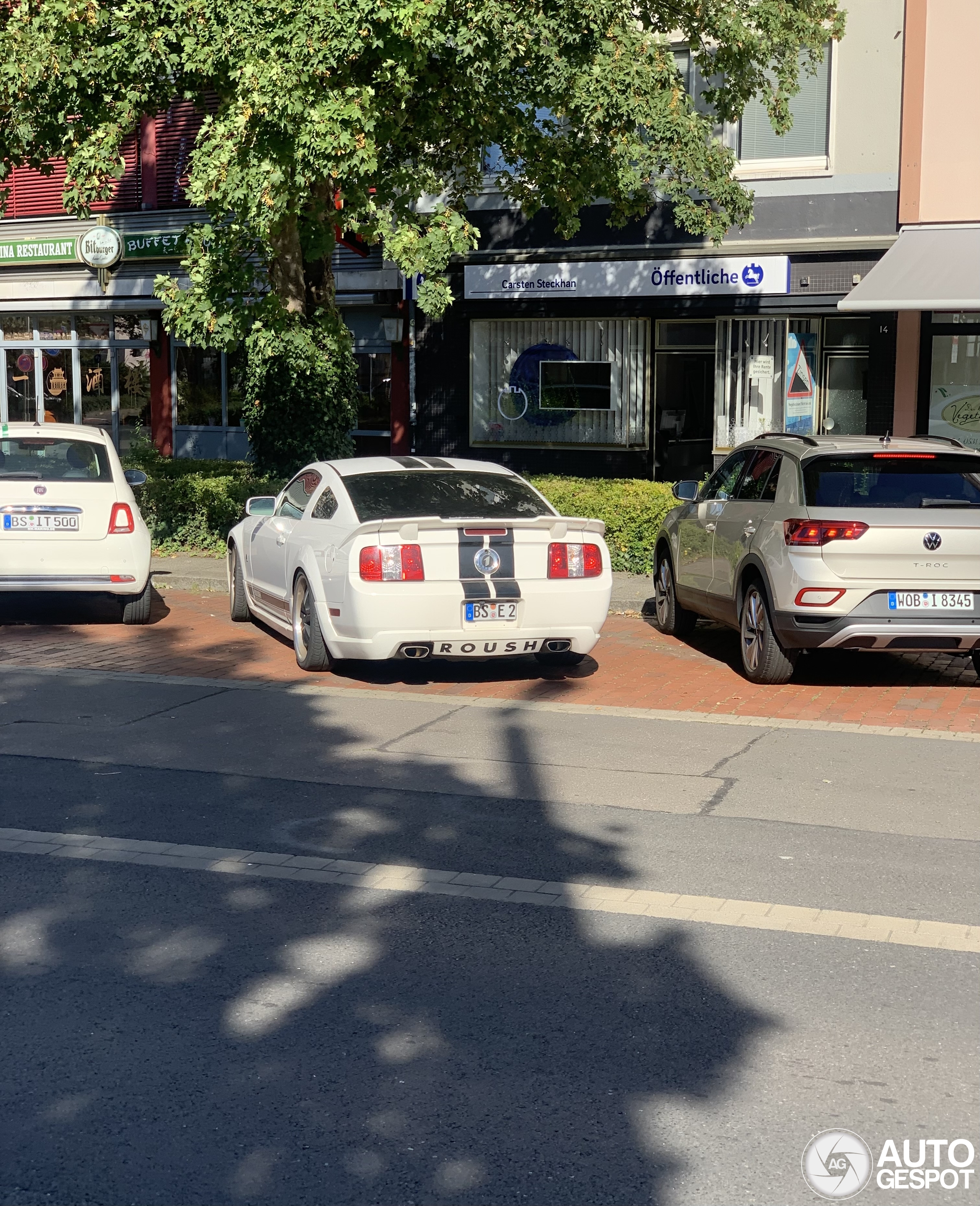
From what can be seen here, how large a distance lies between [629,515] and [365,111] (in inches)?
187

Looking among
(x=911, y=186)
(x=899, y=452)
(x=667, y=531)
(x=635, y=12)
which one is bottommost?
(x=667, y=531)

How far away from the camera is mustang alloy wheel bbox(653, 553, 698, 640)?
12.5 meters

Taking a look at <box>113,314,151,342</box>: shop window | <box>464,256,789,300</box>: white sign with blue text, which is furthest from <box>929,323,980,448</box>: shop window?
<box>113,314,151,342</box>: shop window

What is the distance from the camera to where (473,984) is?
4797 millimetres

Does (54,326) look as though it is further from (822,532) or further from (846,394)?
(822,532)

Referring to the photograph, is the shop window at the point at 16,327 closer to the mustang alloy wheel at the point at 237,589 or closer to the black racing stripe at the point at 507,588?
the mustang alloy wheel at the point at 237,589

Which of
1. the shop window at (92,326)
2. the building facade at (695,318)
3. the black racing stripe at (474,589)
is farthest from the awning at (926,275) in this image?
the shop window at (92,326)

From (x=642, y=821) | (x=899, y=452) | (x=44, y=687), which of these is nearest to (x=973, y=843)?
(x=642, y=821)

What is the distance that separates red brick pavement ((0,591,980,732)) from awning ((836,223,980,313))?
639 centimetres

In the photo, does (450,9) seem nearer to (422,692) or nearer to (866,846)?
(422,692)

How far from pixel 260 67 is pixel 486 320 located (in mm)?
10439

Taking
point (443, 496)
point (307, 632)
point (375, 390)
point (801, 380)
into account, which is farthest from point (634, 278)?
point (307, 632)

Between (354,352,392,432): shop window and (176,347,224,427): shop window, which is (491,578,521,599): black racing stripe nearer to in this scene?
(354,352,392,432): shop window

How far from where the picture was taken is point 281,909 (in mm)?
5531
